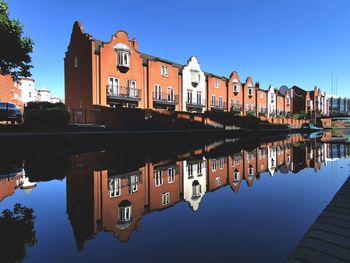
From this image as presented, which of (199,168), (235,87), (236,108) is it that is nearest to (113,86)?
(199,168)

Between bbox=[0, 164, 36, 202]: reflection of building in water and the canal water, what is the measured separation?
0.03 m

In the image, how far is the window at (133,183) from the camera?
764 centimetres

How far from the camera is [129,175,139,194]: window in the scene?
25.1 ft

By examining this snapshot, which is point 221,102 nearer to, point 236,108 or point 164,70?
point 236,108

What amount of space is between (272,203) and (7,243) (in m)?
6.22

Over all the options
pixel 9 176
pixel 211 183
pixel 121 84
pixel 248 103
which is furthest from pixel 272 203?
pixel 248 103

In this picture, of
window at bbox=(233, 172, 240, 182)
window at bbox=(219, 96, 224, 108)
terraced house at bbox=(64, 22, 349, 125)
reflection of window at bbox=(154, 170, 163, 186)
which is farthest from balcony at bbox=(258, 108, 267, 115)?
reflection of window at bbox=(154, 170, 163, 186)

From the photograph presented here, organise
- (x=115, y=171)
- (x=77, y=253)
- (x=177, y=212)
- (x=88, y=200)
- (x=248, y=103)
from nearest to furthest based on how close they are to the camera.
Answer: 1. (x=77, y=253)
2. (x=177, y=212)
3. (x=88, y=200)
4. (x=115, y=171)
5. (x=248, y=103)

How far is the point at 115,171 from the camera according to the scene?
1011 centimetres

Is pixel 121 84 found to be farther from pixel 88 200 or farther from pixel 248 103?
pixel 248 103

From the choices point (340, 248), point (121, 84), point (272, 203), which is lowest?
point (272, 203)

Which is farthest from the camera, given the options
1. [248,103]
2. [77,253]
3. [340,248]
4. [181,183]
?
[248,103]

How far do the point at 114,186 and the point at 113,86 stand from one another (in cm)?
2531

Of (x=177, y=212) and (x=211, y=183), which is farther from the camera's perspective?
(x=211, y=183)
